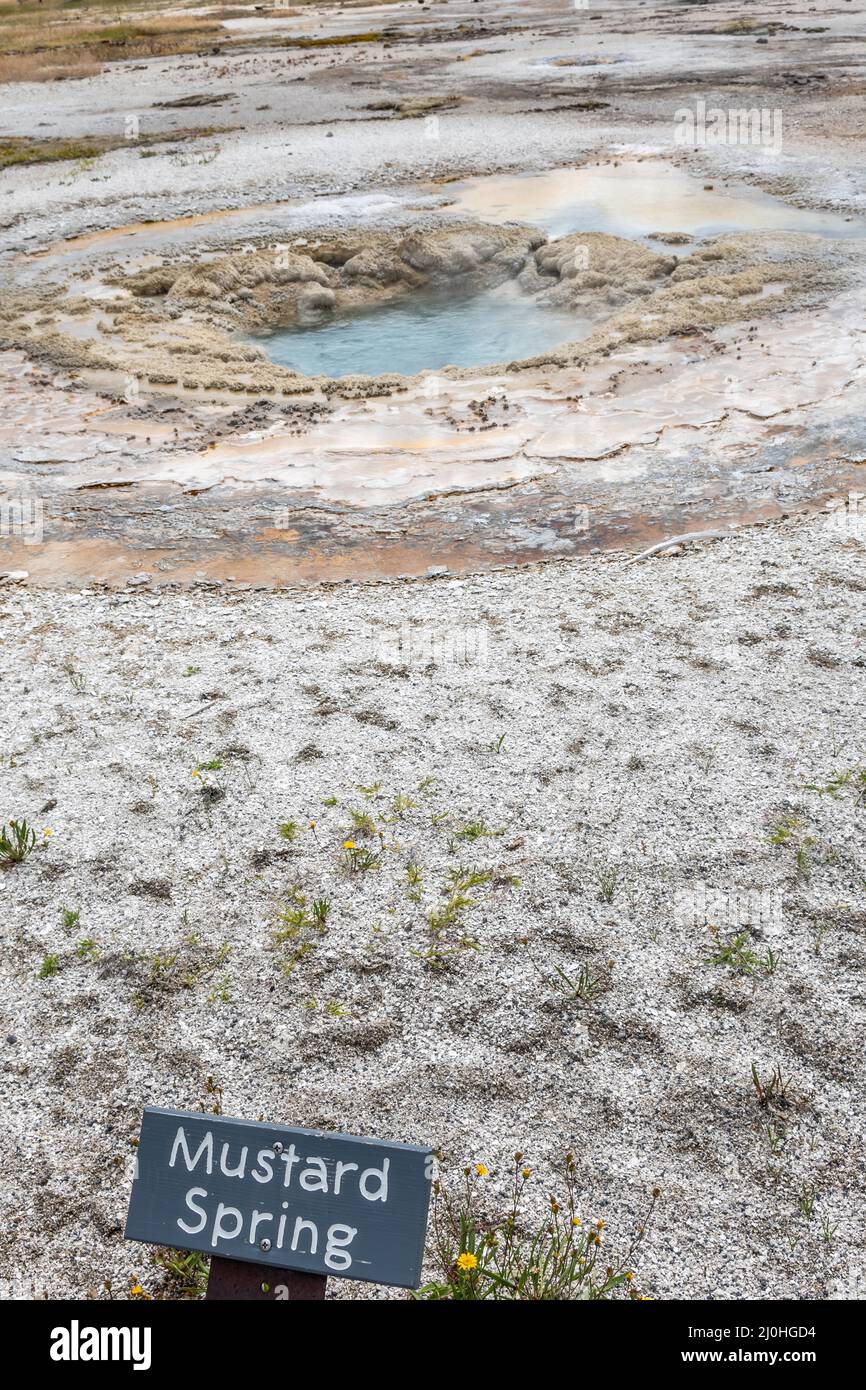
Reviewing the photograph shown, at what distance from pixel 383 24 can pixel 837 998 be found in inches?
1448

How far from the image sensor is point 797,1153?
279 centimetres

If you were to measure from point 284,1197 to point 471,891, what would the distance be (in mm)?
1832

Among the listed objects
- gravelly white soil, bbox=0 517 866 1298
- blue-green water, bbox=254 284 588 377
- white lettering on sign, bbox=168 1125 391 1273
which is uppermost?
blue-green water, bbox=254 284 588 377

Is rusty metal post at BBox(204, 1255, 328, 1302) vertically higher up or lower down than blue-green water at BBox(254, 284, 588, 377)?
lower down

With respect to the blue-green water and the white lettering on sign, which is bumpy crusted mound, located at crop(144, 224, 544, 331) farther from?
the white lettering on sign

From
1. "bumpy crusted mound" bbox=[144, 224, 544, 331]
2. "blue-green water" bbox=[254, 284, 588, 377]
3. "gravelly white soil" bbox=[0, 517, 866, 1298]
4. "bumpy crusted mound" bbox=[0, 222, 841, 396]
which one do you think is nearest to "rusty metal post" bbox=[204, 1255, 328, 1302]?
"gravelly white soil" bbox=[0, 517, 866, 1298]

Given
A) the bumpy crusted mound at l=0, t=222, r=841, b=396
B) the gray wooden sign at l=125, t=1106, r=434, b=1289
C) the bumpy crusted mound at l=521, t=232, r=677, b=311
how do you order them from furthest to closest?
the bumpy crusted mound at l=521, t=232, r=677, b=311 → the bumpy crusted mound at l=0, t=222, r=841, b=396 → the gray wooden sign at l=125, t=1106, r=434, b=1289

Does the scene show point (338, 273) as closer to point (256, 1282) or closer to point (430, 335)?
point (430, 335)

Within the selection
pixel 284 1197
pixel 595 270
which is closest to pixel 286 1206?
pixel 284 1197

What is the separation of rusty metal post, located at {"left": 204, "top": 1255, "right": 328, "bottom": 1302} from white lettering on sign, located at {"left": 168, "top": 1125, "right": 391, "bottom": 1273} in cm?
6

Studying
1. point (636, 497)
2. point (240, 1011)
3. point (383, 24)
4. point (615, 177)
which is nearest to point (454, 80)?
point (615, 177)

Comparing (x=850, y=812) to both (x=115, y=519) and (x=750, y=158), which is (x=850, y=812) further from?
(x=750, y=158)

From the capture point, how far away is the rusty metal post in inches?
75.6

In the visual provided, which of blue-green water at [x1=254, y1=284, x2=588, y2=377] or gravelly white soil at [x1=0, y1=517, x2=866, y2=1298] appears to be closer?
gravelly white soil at [x1=0, y1=517, x2=866, y2=1298]
